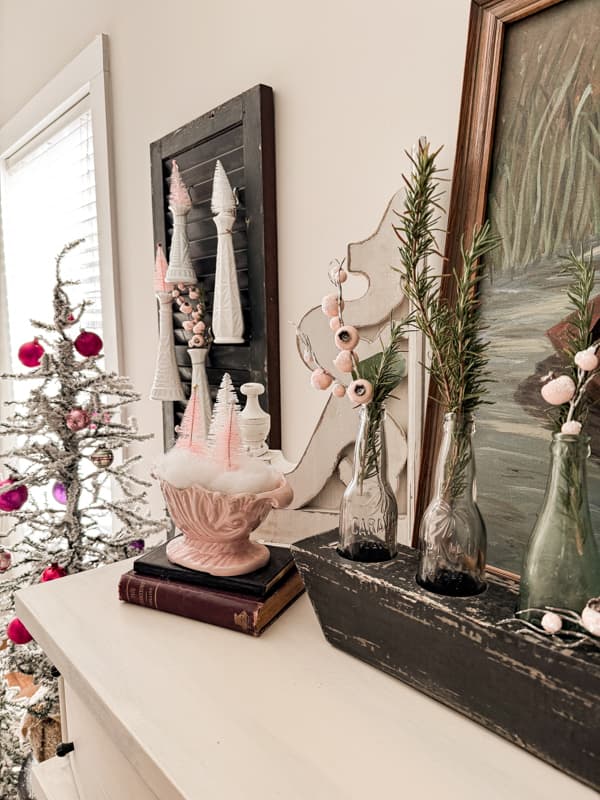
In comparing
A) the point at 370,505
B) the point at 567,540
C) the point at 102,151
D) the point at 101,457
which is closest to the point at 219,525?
the point at 370,505

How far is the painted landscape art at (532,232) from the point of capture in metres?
0.63

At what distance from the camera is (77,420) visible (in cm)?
132

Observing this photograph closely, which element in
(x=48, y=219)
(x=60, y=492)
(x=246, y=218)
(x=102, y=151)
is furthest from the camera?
(x=48, y=219)

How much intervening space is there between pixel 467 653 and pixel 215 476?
0.37 m

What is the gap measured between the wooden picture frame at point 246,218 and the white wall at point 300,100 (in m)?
0.02

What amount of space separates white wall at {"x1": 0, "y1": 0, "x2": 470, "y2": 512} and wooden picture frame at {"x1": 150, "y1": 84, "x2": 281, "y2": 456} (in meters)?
0.02

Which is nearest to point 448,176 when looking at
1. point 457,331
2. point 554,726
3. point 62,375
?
point 457,331

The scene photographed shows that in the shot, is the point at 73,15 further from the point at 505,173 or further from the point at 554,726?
the point at 554,726

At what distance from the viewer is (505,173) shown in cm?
70

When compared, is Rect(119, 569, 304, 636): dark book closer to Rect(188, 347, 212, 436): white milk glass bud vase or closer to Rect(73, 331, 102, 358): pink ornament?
Rect(188, 347, 212, 436): white milk glass bud vase

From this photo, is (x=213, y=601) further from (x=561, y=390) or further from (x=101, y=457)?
(x=101, y=457)

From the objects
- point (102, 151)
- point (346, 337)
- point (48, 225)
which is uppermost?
point (102, 151)

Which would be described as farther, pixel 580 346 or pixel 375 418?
pixel 375 418

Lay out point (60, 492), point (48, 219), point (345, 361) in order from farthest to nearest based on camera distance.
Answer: point (48, 219) < point (60, 492) < point (345, 361)
